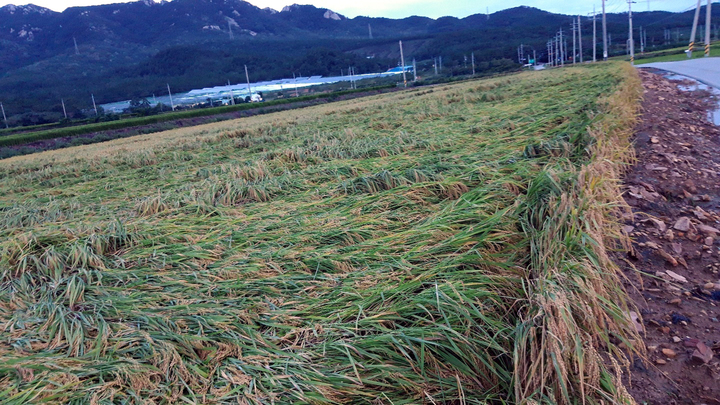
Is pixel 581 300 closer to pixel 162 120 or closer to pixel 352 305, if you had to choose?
pixel 352 305

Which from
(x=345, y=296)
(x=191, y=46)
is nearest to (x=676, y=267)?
(x=345, y=296)

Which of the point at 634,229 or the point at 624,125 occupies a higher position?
the point at 624,125

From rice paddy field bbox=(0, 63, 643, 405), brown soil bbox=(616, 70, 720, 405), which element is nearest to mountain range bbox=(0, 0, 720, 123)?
rice paddy field bbox=(0, 63, 643, 405)

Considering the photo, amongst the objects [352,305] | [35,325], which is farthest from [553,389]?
[35,325]

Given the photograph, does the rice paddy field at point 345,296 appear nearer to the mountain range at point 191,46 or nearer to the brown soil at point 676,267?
the brown soil at point 676,267

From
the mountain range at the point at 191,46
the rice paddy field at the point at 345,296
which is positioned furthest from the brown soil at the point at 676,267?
the mountain range at the point at 191,46

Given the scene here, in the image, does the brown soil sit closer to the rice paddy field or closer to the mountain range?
the rice paddy field

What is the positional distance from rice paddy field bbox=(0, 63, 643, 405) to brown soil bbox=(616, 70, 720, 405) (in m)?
0.17

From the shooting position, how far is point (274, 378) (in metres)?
1.80

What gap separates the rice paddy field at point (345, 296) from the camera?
178 centimetres

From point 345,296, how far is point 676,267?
217 centimetres

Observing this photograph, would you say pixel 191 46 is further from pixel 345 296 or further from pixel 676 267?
pixel 676 267

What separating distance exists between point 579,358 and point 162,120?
37468 millimetres

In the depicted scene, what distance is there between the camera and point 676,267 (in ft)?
9.02
